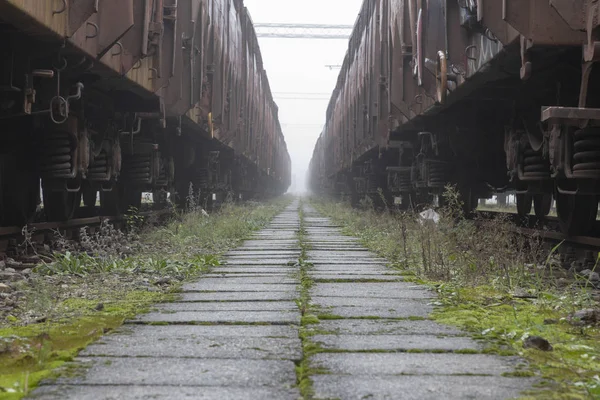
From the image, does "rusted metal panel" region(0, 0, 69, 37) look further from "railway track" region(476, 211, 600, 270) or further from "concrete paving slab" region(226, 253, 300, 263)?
"railway track" region(476, 211, 600, 270)

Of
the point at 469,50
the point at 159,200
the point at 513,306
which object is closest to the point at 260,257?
the point at 469,50

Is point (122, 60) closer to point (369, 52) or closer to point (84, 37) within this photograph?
point (84, 37)

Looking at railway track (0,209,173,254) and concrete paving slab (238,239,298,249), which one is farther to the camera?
concrete paving slab (238,239,298,249)

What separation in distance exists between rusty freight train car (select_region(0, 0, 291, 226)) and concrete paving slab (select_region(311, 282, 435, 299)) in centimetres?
240

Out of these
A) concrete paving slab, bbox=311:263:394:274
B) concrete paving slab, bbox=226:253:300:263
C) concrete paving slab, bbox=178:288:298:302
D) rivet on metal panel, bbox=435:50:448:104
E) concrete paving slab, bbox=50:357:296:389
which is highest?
rivet on metal panel, bbox=435:50:448:104

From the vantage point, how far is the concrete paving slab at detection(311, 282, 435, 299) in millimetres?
3975

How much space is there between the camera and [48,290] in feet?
12.3

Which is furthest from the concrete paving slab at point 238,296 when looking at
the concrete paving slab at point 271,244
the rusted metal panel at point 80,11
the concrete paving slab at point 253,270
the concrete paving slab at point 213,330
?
the concrete paving slab at point 271,244

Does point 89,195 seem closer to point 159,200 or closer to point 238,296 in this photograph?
point 159,200

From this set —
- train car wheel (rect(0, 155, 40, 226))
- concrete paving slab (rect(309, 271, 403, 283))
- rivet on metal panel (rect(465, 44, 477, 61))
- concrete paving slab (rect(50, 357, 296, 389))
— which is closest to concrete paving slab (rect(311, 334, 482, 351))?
concrete paving slab (rect(50, 357, 296, 389))

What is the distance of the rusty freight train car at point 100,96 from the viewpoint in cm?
505

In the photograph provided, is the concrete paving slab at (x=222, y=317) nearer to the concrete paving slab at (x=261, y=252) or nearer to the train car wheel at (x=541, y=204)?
the concrete paving slab at (x=261, y=252)

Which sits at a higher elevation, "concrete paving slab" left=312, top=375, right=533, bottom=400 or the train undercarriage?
the train undercarriage

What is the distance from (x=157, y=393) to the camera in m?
1.96
